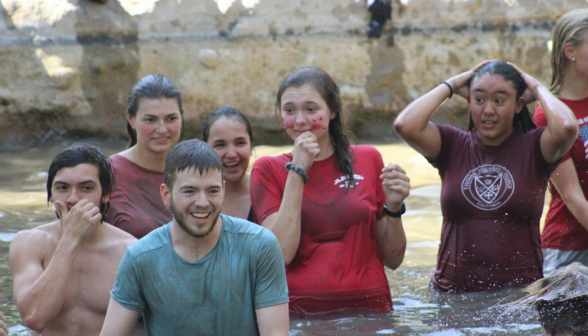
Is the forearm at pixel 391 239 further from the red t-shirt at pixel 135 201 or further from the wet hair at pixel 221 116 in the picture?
the red t-shirt at pixel 135 201

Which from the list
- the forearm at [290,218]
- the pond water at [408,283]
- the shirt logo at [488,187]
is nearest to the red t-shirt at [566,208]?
the shirt logo at [488,187]

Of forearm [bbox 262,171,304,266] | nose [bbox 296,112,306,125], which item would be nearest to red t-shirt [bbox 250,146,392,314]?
forearm [bbox 262,171,304,266]

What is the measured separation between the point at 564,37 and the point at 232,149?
6.85 feet

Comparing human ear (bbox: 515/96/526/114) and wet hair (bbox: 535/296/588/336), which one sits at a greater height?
human ear (bbox: 515/96/526/114)

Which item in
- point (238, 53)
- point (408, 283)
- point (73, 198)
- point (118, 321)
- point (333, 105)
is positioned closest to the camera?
point (118, 321)

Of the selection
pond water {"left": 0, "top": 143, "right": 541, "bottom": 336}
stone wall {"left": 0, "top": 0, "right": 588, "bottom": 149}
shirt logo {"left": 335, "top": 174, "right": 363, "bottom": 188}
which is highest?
stone wall {"left": 0, "top": 0, "right": 588, "bottom": 149}

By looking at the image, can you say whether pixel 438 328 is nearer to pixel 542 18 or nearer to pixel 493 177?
pixel 493 177

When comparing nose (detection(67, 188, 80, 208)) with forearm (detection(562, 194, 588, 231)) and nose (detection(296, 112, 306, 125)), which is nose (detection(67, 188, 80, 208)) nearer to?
nose (detection(296, 112, 306, 125))

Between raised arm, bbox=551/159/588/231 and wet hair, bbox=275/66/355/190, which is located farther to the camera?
raised arm, bbox=551/159/588/231

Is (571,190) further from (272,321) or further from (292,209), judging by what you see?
(272,321)

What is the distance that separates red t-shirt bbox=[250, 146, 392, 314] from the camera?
3145mm

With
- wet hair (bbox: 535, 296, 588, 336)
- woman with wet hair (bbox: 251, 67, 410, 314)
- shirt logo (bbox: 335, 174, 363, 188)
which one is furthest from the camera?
shirt logo (bbox: 335, 174, 363, 188)

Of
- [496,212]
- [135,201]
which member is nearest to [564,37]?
[496,212]

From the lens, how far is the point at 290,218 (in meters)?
3.06
